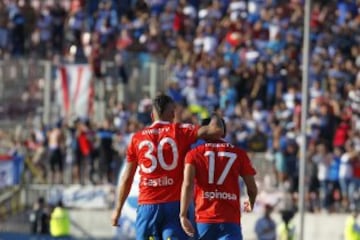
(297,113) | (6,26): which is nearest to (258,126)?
(297,113)

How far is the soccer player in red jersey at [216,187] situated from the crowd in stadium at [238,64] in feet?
44.4

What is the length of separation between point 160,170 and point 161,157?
0.14m

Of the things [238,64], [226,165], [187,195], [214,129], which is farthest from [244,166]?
[238,64]

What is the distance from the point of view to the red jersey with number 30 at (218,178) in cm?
1341

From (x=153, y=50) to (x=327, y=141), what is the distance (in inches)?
243

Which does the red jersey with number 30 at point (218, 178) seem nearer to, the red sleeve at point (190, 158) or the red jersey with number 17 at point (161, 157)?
the red sleeve at point (190, 158)

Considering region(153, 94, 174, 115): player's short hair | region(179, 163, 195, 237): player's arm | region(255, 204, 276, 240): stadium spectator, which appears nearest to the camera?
region(179, 163, 195, 237): player's arm

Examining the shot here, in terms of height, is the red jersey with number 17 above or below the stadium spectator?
above

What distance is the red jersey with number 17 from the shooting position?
45.4 feet

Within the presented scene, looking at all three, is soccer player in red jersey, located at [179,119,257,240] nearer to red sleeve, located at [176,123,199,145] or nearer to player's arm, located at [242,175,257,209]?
player's arm, located at [242,175,257,209]

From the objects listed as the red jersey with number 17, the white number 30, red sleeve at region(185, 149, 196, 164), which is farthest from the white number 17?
the white number 30

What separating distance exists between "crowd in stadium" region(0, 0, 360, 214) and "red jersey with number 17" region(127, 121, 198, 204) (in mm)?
13254

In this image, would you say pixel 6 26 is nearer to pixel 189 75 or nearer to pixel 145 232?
pixel 189 75

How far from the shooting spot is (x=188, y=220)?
1350 centimetres
